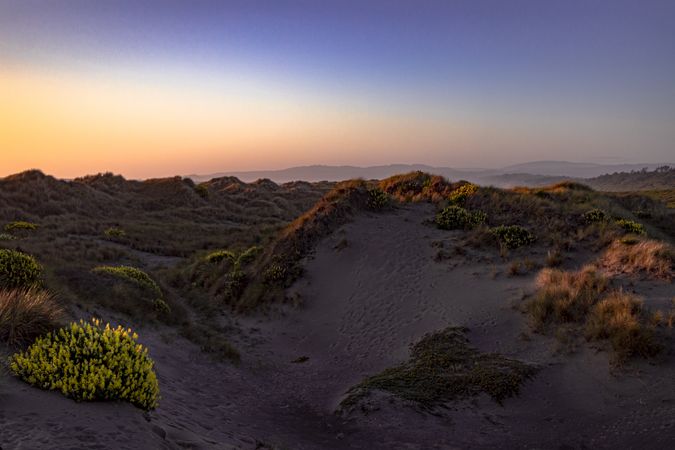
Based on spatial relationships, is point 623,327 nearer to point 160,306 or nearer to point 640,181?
point 160,306

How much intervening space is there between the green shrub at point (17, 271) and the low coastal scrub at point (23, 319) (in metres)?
3.29

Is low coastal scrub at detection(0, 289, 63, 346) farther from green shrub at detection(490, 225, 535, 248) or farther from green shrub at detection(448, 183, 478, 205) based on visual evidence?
green shrub at detection(448, 183, 478, 205)

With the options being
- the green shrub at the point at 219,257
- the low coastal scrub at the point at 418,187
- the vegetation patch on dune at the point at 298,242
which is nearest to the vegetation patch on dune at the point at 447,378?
the vegetation patch on dune at the point at 298,242

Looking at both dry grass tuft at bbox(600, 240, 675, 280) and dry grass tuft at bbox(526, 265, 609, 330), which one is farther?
dry grass tuft at bbox(600, 240, 675, 280)

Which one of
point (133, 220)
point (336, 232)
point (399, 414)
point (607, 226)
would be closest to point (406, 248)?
point (336, 232)

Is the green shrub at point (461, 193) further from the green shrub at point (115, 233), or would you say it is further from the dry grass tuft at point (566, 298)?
the green shrub at point (115, 233)

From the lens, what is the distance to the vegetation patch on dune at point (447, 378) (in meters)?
8.52

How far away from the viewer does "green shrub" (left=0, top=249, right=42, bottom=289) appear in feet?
31.7

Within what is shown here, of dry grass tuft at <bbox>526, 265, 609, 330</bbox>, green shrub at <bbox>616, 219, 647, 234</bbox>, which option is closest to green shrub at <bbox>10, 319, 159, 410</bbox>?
dry grass tuft at <bbox>526, 265, 609, 330</bbox>

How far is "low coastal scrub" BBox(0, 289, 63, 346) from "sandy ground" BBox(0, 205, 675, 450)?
136 centimetres

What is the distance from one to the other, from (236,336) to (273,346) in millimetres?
1425

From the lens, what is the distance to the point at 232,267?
2009 cm

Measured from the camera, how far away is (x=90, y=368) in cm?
532

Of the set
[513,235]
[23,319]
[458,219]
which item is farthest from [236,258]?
[23,319]
